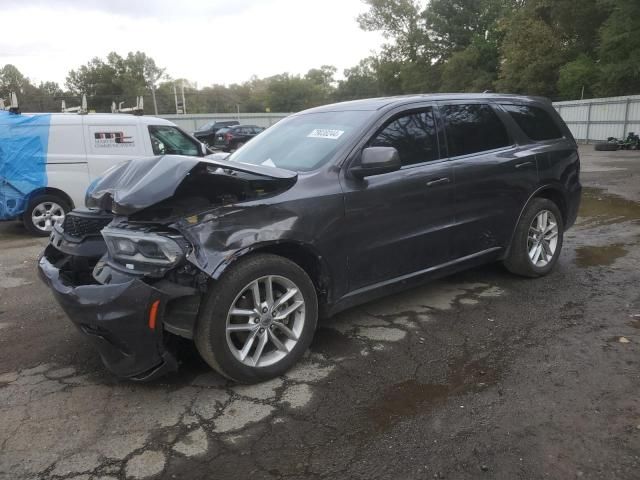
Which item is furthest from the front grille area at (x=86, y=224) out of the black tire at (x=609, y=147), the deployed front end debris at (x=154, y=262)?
the black tire at (x=609, y=147)

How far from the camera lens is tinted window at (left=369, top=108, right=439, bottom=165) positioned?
3.88 m

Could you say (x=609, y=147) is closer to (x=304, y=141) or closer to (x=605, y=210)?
(x=605, y=210)

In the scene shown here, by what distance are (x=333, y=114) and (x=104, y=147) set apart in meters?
5.52

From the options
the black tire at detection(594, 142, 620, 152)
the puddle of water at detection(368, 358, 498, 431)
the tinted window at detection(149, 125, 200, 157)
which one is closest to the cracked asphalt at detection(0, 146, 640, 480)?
the puddle of water at detection(368, 358, 498, 431)

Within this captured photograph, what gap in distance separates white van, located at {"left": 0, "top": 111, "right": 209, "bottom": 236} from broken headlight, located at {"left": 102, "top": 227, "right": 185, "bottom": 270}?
5.71 metres

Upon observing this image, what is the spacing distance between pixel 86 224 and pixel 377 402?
91.4 inches

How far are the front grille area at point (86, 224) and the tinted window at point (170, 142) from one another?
521 centimetres

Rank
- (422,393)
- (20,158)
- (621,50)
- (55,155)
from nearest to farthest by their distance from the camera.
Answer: (422,393), (20,158), (55,155), (621,50)

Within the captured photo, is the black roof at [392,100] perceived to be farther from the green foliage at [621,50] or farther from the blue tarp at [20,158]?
the green foliage at [621,50]

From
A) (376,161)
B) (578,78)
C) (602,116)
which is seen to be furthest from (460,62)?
(376,161)

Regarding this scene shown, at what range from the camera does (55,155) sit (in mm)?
7969

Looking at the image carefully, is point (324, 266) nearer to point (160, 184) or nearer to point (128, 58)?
point (160, 184)

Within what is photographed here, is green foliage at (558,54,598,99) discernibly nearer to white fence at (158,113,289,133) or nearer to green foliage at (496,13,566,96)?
green foliage at (496,13,566,96)

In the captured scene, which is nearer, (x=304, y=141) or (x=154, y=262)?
(x=154, y=262)
